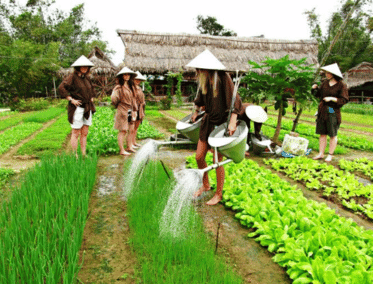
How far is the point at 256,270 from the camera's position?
7.09ft

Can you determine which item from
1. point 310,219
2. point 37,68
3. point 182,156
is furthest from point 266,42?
point 310,219

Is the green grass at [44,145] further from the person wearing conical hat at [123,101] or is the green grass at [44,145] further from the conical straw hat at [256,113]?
the conical straw hat at [256,113]

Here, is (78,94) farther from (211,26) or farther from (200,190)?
(211,26)

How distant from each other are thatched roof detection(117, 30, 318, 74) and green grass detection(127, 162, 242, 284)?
16.0m

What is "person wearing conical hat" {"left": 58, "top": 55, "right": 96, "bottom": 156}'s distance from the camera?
4.38 m

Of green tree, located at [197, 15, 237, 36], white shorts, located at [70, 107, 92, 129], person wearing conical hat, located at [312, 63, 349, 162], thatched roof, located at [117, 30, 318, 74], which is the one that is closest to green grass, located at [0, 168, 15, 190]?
white shorts, located at [70, 107, 92, 129]

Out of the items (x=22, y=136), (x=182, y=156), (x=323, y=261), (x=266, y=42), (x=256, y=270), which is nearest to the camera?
(x=323, y=261)

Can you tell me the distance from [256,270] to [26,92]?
21.5 metres

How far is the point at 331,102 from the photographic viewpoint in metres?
5.08

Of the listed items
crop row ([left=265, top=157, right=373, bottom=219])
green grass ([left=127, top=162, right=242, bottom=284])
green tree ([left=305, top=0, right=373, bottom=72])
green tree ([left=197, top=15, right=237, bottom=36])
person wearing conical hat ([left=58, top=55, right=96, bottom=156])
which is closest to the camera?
green grass ([left=127, top=162, right=242, bottom=284])

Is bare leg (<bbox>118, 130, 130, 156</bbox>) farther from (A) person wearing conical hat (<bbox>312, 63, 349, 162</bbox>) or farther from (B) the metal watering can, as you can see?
(A) person wearing conical hat (<bbox>312, 63, 349, 162</bbox>)

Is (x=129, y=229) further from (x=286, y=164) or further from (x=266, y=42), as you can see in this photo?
(x=266, y=42)

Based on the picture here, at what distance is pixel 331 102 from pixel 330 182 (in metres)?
1.70

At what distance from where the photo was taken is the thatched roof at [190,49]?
Result: 59.6ft
